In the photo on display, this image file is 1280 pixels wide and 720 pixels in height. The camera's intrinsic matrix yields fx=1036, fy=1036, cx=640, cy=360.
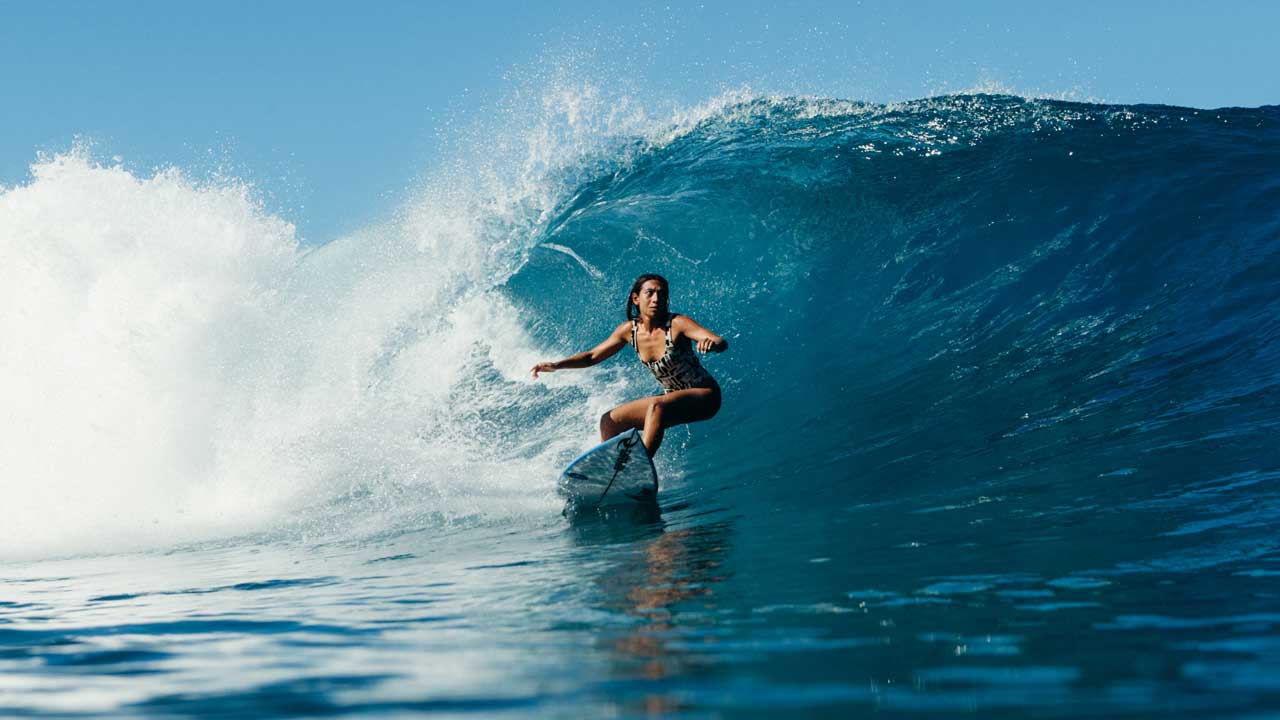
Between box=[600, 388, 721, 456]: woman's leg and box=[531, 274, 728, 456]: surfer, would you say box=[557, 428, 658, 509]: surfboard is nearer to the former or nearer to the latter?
box=[600, 388, 721, 456]: woman's leg

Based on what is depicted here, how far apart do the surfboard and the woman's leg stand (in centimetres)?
13

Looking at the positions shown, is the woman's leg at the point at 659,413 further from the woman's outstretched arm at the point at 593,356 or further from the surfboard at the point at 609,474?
the woman's outstretched arm at the point at 593,356

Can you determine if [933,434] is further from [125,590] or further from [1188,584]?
[125,590]

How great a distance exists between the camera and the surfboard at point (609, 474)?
677 cm

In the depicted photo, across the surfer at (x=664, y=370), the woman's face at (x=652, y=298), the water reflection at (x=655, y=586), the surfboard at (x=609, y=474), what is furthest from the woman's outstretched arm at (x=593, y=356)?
the water reflection at (x=655, y=586)

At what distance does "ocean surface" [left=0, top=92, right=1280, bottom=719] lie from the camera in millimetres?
2543

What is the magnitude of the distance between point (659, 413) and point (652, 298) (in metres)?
0.80

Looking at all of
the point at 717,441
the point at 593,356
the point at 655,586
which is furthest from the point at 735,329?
the point at 655,586

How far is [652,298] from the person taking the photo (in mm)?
7133

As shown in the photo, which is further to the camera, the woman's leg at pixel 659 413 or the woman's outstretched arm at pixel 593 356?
the woman's outstretched arm at pixel 593 356

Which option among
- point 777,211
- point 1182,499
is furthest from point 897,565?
point 777,211

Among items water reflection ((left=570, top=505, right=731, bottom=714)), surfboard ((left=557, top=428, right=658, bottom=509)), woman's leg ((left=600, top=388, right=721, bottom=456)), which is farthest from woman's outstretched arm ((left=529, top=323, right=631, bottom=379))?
Answer: water reflection ((left=570, top=505, right=731, bottom=714))

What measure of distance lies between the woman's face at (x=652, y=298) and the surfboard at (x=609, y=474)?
896 millimetres

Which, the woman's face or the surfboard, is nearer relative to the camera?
the surfboard
